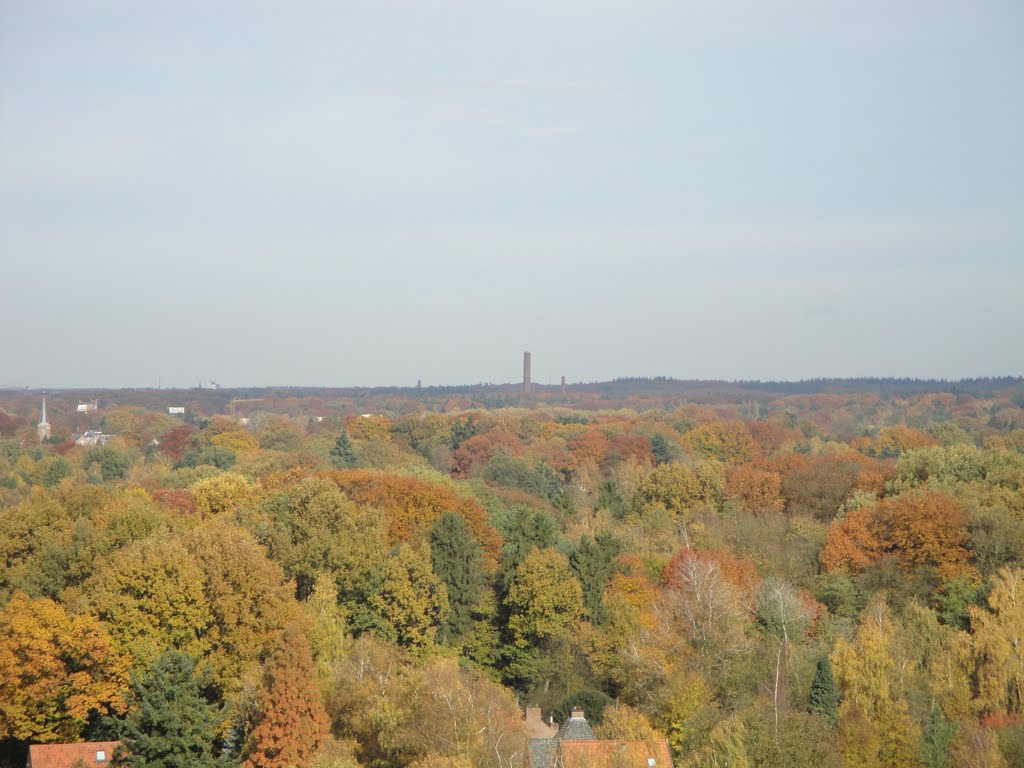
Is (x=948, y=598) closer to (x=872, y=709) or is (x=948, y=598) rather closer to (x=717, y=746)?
(x=872, y=709)

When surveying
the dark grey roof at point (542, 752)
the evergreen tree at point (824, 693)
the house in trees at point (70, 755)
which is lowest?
the house in trees at point (70, 755)

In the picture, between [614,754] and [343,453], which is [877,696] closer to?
[614,754]

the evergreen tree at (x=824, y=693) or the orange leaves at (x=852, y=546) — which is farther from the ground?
the orange leaves at (x=852, y=546)

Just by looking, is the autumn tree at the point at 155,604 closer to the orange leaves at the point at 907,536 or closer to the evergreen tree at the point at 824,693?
the evergreen tree at the point at 824,693

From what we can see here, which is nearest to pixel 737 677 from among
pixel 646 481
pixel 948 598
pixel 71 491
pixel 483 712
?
pixel 483 712

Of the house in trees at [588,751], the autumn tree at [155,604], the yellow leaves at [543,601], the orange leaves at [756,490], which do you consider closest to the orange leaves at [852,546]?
the yellow leaves at [543,601]

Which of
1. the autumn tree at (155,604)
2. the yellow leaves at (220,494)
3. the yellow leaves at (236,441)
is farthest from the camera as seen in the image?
the yellow leaves at (236,441)

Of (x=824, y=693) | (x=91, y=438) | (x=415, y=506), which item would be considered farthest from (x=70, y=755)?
(x=91, y=438)
